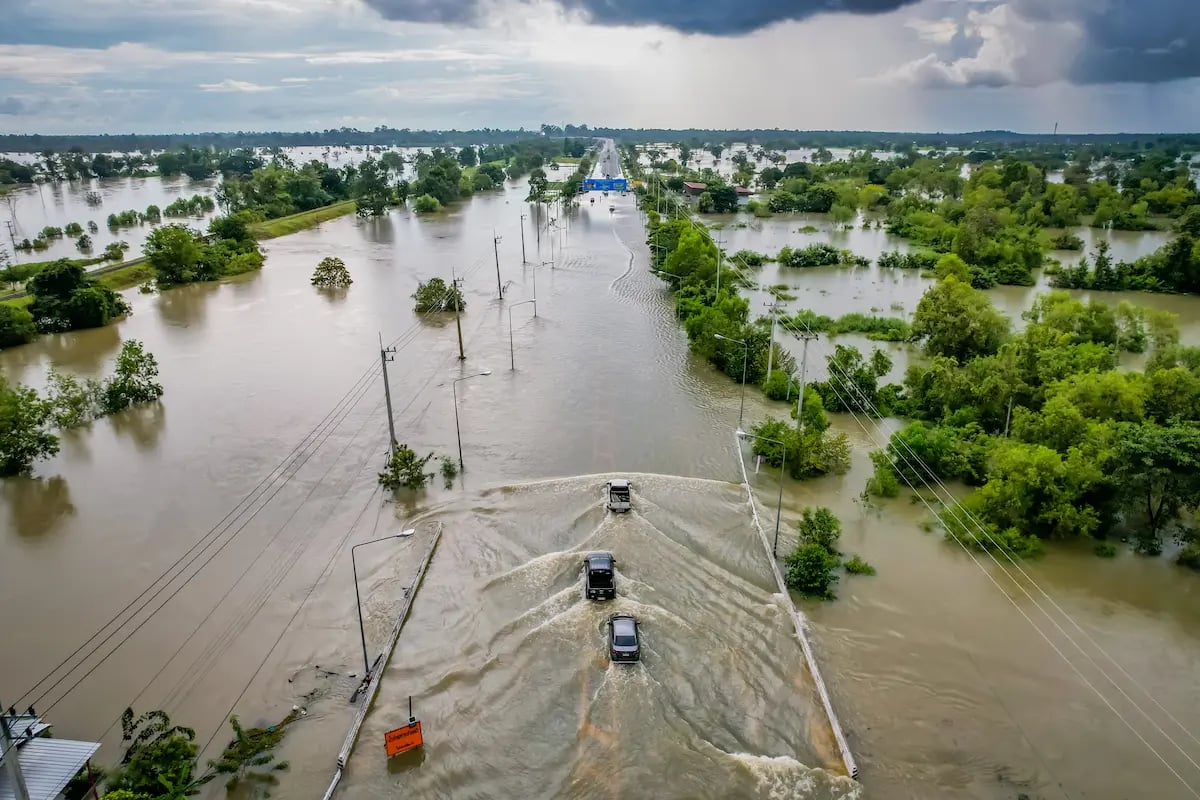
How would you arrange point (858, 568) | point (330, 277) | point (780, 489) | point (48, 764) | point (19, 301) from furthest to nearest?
point (330, 277) < point (19, 301) < point (780, 489) < point (858, 568) < point (48, 764)

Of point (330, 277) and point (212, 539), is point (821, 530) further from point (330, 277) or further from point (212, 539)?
point (330, 277)

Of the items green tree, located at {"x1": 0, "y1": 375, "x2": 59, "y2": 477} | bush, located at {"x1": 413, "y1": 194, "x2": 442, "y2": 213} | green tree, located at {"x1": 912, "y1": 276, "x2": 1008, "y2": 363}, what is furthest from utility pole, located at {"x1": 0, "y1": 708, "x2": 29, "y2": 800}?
bush, located at {"x1": 413, "y1": 194, "x2": 442, "y2": 213}

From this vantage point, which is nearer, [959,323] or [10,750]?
[10,750]

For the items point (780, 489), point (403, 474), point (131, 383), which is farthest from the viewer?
point (131, 383)

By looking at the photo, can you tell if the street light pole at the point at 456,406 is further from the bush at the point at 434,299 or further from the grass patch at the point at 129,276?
the grass patch at the point at 129,276

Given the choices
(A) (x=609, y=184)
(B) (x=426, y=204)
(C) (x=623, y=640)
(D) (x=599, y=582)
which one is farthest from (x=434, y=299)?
(B) (x=426, y=204)

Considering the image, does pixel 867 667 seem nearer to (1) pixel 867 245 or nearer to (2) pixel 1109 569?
(2) pixel 1109 569

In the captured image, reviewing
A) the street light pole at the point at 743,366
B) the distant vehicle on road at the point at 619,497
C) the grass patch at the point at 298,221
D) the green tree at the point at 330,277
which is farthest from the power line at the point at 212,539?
the grass patch at the point at 298,221
